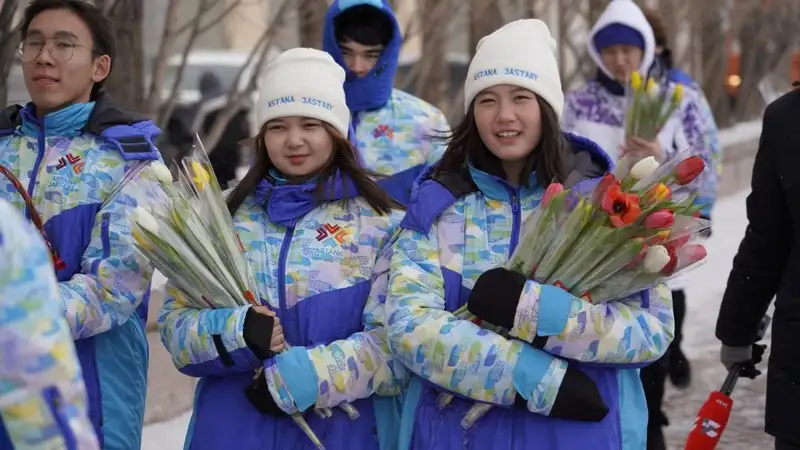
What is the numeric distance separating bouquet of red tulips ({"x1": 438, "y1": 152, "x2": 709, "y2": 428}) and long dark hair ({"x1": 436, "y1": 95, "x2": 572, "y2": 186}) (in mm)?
169

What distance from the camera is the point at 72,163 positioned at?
360 centimetres

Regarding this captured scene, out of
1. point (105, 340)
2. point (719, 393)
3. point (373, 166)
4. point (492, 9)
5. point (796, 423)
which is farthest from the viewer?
point (492, 9)

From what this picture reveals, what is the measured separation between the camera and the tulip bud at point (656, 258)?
115 inches

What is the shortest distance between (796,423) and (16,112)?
2.37 metres

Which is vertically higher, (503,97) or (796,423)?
(503,97)

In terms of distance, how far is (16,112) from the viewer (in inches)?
149

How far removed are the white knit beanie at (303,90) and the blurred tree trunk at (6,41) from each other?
1949 millimetres

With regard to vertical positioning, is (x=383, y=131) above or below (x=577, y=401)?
above

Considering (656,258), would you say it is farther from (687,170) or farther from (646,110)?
(646,110)

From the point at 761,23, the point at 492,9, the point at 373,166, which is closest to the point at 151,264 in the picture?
the point at 373,166

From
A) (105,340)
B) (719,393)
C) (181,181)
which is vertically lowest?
(719,393)

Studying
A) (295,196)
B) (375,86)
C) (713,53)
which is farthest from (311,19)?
(713,53)

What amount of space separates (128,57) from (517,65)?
376 centimetres

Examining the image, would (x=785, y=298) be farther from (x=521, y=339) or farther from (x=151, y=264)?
(x=151, y=264)
